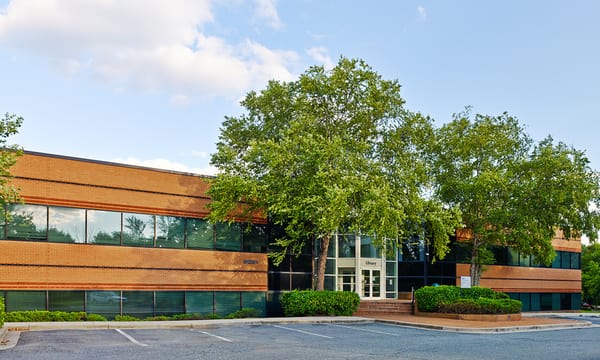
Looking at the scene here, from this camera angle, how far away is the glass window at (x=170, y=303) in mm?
29172

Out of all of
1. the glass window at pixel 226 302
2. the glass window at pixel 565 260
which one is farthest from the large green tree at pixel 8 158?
the glass window at pixel 565 260

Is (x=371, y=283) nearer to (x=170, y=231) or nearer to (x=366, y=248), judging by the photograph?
(x=366, y=248)

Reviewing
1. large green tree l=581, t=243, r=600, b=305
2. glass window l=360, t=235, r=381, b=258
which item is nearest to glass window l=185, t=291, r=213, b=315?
glass window l=360, t=235, r=381, b=258

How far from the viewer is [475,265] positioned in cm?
4166

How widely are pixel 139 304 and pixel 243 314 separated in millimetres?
5031

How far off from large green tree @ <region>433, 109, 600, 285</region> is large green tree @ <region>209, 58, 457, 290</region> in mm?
4437

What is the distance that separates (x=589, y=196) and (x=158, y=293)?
78.9 ft

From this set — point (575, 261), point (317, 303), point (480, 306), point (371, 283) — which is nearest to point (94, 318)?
point (317, 303)

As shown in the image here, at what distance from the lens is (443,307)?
3294 centimetres

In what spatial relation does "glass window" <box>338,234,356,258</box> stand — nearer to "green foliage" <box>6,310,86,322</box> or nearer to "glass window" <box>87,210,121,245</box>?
"glass window" <box>87,210,121,245</box>

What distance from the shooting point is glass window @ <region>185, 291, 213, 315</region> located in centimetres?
3002

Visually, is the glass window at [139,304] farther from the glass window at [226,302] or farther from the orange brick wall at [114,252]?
the glass window at [226,302]

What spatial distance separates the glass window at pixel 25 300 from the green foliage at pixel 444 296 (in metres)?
18.3

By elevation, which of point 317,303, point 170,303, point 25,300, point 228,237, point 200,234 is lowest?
point 317,303
